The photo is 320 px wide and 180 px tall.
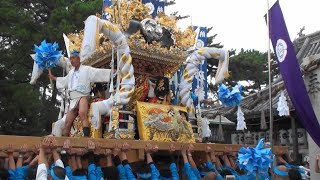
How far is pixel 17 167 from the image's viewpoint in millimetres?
4688

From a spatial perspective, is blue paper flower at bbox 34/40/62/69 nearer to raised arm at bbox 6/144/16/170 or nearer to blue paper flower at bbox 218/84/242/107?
raised arm at bbox 6/144/16/170

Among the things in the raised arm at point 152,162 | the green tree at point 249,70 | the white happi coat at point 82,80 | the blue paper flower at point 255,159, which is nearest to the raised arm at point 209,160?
the raised arm at point 152,162

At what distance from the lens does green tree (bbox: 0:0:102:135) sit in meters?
11.2

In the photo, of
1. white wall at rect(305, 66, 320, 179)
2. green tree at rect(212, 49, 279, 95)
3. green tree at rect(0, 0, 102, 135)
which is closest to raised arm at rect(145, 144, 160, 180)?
white wall at rect(305, 66, 320, 179)

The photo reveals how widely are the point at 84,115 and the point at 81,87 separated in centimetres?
45

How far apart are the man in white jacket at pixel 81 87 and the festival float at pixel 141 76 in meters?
0.12

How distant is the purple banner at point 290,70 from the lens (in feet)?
→ 19.8

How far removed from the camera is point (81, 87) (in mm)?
6398

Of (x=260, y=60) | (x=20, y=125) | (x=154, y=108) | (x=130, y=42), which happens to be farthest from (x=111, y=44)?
(x=260, y=60)

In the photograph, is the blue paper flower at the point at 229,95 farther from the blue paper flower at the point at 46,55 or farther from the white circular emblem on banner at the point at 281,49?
the blue paper flower at the point at 46,55

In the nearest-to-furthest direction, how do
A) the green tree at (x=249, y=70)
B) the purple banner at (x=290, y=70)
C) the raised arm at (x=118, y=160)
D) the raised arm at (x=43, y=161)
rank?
the raised arm at (x=43, y=161) → the raised arm at (x=118, y=160) → the purple banner at (x=290, y=70) → the green tree at (x=249, y=70)

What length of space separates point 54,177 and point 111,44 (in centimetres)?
338

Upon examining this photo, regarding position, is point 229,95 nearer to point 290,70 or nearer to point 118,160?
point 290,70

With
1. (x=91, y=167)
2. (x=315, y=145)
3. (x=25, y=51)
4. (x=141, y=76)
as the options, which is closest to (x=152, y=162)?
(x=91, y=167)
